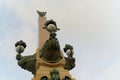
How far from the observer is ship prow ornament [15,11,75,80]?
10317mm

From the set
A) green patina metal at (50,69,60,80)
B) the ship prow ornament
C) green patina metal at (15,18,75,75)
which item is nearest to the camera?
green patina metal at (50,69,60,80)

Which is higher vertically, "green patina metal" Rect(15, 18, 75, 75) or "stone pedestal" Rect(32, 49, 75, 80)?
"green patina metal" Rect(15, 18, 75, 75)

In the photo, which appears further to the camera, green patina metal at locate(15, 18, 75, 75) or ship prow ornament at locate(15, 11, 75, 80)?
green patina metal at locate(15, 18, 75, 75)

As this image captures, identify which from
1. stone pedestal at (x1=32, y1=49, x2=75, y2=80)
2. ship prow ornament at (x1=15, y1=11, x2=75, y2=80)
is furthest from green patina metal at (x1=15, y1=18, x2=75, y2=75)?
stone pedestal at (x1=32, y1=49, x2=75, y2=80)

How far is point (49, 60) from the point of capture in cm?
1095

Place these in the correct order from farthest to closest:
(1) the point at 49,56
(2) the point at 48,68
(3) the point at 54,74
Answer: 1. (1) the point at 49,56
2. (2) the point at 48,68
3. (3) the point at 54,74

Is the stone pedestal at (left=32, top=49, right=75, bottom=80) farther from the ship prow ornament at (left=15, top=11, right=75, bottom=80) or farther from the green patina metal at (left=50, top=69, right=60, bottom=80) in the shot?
the green patina metal at (left=50, top=69, right=60, bottom=80)

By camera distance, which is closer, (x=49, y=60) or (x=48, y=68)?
(x=48, y=68)

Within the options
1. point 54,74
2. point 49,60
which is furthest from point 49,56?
point 54,74

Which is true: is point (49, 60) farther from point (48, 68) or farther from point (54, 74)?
point (54, 74)

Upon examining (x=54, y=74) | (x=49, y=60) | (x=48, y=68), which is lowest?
(x=54, y=74)

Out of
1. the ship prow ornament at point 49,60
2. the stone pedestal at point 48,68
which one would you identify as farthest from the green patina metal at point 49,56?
the stone pedestal at point 48,68

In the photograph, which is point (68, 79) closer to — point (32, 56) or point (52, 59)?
point (52, 59)

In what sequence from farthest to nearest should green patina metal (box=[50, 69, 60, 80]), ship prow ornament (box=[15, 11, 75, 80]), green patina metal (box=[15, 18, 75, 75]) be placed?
green patina metal (box=[15, 18, 75, 75])
ship prow ornament (box=[15, 11, 75, 80])
green patina metal (box=[50, 69, 60, 80])
